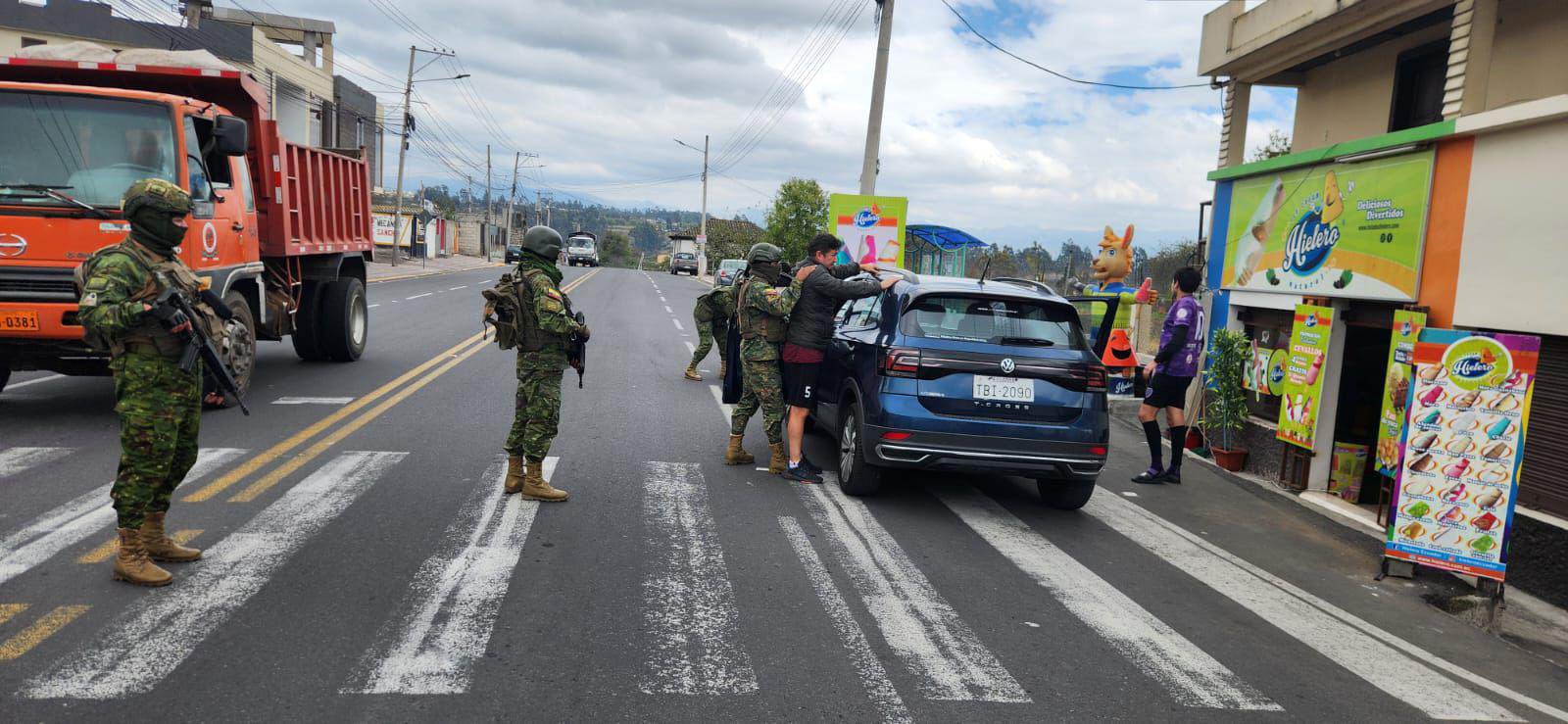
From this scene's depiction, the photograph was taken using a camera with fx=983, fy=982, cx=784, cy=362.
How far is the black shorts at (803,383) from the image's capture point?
24.7 feet

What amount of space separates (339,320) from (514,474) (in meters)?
6.96

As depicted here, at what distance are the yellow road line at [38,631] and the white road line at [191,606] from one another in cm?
19

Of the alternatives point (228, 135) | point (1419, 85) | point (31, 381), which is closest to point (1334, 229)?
point (1419, 85)

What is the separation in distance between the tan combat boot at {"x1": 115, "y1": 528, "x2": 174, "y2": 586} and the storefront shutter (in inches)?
323

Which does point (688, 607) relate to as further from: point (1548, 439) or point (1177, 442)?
point (1548, 439)

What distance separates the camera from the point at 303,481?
6629mm

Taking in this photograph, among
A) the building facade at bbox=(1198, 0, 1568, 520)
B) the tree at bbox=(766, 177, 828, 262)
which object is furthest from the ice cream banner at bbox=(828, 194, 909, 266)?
the tree at bbox=(766, 177, 828, 262)

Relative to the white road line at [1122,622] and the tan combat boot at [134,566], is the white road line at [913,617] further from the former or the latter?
the tan combat boot at [134,566]

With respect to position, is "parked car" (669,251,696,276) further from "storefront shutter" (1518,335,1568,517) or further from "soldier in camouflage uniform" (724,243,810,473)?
"storefront shutter" (1518,335,1568,517)

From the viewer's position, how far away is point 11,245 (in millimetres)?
7562

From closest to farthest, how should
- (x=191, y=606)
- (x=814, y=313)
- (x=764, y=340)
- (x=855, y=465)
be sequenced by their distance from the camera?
1. (x=191, y=606)
2. (x=855, y=465)
3. (x=814, y=313)
4. (x=764, y=340)

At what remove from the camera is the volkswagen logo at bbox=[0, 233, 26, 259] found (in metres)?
7.55

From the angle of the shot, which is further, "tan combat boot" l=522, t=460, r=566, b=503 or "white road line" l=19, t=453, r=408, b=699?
"tan combat boot" l=522, t=460, r=566, b=503

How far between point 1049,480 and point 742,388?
254 cm
